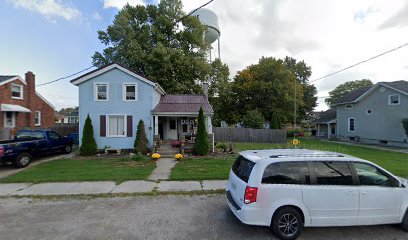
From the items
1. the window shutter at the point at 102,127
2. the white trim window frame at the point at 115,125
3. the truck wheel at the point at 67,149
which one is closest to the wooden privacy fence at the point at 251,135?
the white trim window frame at the point at 115,125

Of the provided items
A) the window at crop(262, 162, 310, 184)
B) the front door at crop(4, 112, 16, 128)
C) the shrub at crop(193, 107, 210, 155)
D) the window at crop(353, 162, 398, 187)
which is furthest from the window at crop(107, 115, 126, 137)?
the window at crop(353, 162, 398, 187)

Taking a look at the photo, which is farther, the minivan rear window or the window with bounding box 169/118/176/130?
the window with bounding box 169/118/176/130

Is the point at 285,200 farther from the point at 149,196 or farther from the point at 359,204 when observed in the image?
the point at 149,196

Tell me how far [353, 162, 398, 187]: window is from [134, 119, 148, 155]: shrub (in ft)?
38.4

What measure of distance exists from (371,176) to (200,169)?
643cm

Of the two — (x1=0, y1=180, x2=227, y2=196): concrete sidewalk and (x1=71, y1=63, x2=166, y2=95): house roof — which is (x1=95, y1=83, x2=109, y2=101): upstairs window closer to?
(x1=71, y1=63, x2=166, y2=95): house roof

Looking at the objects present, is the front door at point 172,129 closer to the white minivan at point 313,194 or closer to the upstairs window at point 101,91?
the upstairs window at point 101,91

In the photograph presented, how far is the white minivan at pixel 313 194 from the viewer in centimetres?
416

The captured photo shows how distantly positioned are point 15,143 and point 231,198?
11.0 m

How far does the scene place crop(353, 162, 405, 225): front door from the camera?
14.4ft

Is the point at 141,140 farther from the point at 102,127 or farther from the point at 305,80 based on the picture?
the point at 305,80

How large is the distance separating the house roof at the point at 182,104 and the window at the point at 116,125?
231cm

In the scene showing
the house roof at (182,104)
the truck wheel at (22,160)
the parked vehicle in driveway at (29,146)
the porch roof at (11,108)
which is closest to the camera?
the parked vehicle in driveway at (29,146)

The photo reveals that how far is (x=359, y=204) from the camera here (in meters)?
4.35
